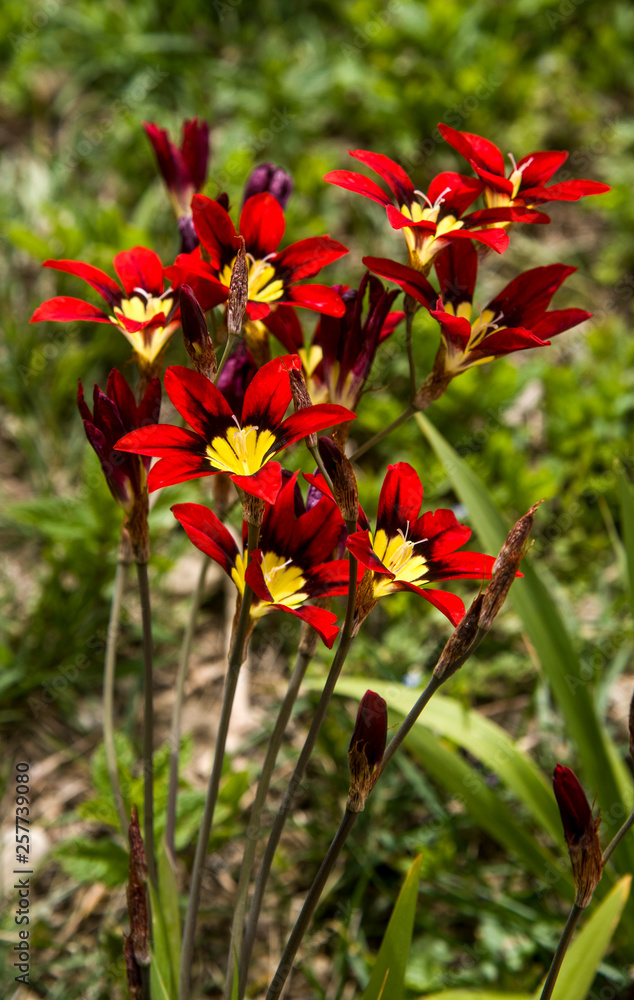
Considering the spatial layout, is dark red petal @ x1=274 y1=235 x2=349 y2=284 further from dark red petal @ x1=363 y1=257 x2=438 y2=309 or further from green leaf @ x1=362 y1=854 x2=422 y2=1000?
green leaf @ x1=362 y1=854 x2=422 y2=1000

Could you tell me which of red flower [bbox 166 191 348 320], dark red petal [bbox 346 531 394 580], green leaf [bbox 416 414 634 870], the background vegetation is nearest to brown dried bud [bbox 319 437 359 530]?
dark red petal [bbox 346 531 394 580]

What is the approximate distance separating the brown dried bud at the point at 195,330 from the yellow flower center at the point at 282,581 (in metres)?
0.26

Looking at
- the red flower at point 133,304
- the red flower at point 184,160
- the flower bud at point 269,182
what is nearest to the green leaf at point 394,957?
the red flower at point 133,304

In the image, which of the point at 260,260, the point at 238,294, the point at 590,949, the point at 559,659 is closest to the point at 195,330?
the point at 238,294

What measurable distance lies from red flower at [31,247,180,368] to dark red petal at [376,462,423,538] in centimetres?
36

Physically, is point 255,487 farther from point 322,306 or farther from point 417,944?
point 417,944

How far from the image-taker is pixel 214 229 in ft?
3.56

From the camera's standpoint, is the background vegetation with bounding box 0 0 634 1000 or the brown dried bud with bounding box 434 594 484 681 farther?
the background vegetation with bounding box 0 0 634 1000

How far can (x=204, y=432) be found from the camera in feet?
3.24

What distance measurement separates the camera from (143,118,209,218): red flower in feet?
4.82

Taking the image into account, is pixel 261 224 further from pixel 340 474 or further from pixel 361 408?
pixel 361 408

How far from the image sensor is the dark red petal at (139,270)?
121 cm

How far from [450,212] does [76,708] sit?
4.83ft

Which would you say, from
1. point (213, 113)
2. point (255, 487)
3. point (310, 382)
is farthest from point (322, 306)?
point (213, 113)
